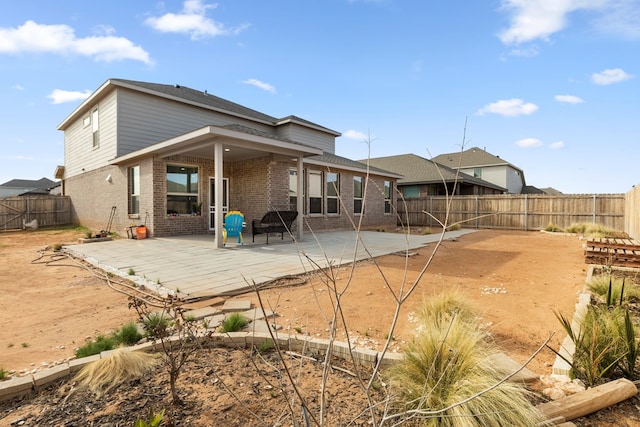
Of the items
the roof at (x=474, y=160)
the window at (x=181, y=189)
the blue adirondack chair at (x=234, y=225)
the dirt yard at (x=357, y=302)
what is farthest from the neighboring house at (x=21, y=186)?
the roof at (x=474, y=160)

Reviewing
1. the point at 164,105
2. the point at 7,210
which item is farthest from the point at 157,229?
the point at 7,210

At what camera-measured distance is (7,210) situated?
15516mm

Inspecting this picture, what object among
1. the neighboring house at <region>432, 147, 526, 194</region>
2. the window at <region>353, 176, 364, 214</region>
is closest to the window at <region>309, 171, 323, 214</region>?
the window at <region>353, 176, 364, 214</region>

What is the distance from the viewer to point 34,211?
16.3 meters

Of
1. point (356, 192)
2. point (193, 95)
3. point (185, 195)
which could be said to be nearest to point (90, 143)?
point (193, 95)

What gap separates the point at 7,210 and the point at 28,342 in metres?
17.9

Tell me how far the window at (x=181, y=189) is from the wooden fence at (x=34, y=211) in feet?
35.0

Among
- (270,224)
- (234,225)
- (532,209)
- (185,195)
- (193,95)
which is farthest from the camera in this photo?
(532,209)

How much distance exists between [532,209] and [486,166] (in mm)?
13888

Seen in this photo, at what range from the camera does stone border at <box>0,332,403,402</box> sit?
209 centimetres

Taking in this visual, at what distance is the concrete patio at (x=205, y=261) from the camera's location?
5.15 meters

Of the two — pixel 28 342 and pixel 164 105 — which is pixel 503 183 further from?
pixel 28 342

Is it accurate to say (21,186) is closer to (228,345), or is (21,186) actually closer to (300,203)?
(300,203)

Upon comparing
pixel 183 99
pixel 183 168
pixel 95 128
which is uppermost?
pixel 183 99
